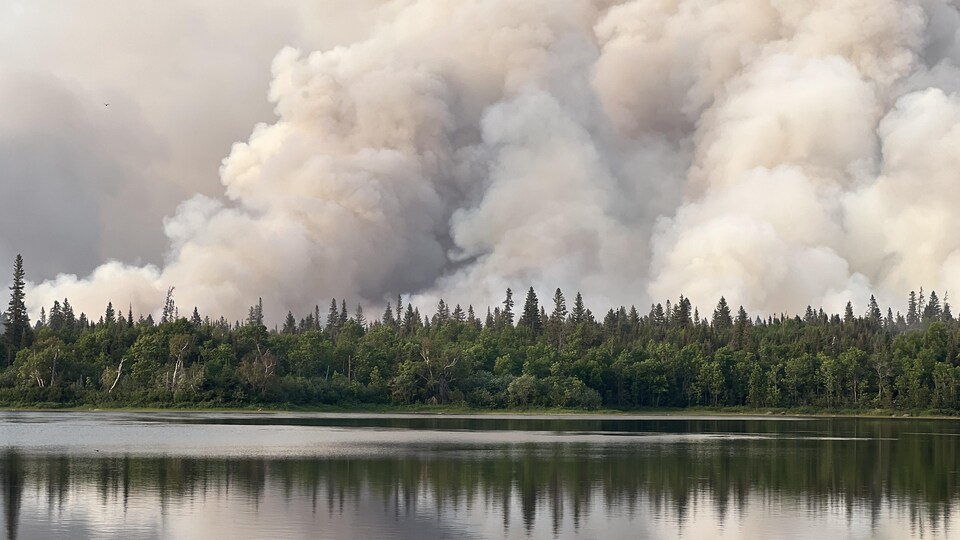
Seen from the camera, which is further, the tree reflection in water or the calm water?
the tree reflection in water

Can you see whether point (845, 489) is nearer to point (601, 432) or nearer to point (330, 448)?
point (330, 448)

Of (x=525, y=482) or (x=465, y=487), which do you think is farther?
(x=525, y=482)

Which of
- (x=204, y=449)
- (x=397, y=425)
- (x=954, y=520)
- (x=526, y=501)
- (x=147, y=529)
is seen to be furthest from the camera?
(x=397, y=425)

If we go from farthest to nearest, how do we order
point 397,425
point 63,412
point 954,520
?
point 63,412, point 397,425, point 954,520

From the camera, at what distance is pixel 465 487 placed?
71.9 m

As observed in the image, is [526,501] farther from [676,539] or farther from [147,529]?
[147,529]

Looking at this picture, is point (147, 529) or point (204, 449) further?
point (204, 449)

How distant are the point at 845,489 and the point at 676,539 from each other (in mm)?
25088

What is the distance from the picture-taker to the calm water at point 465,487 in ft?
184

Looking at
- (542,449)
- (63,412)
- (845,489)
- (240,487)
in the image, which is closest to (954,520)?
(845,489)

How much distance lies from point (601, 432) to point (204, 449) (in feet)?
187

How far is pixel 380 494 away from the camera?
68.1m

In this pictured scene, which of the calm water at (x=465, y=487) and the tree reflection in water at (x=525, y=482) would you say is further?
the tree reflection in water at (x=525, y=482)

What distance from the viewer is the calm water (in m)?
56.0
